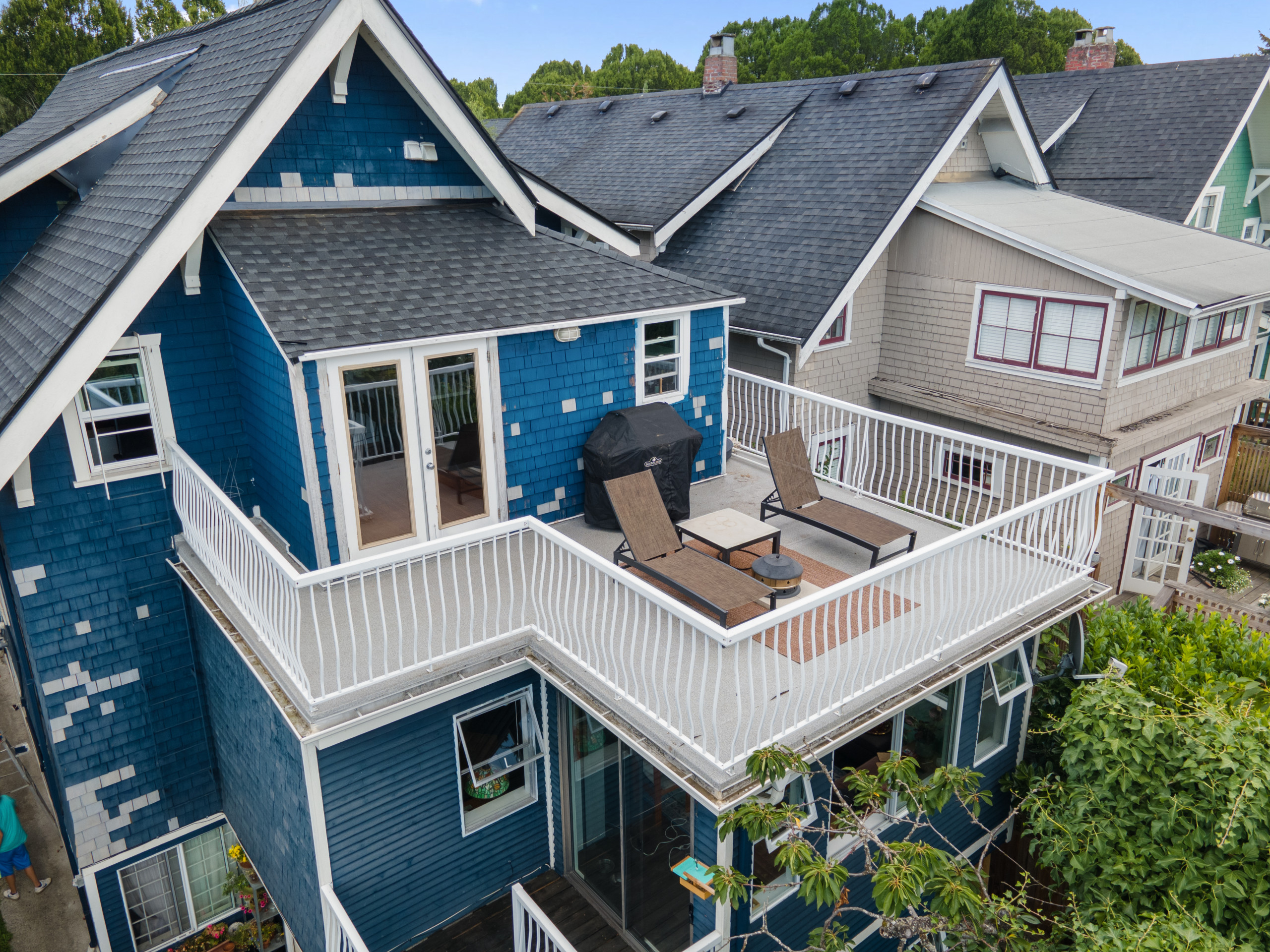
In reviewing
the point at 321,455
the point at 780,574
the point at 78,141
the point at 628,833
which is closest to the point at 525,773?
the point at 628,833

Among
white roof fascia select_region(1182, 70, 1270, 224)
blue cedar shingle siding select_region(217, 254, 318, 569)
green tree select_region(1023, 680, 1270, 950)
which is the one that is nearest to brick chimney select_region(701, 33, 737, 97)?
white roof fascia select_region(1182, 70, 1270, 224)

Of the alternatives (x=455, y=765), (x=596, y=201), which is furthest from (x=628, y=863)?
(x=596, y=201)

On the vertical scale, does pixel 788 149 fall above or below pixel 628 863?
above

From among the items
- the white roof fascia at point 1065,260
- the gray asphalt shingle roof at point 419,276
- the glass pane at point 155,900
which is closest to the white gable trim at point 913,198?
the white roof fascia at point 1065,260

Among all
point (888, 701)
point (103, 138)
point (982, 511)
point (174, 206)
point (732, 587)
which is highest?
point (103, 138)

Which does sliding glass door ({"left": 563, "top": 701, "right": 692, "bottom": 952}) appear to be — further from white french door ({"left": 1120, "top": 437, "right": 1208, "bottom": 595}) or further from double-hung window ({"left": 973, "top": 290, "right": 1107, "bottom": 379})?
white french door ({"left": 1120, "top": 437, "right": 1208, "bottom": 595})

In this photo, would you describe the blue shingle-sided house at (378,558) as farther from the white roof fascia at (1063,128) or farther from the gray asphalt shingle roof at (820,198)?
the white roof fascia at (1063,128)

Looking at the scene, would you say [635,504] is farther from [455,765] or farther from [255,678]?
[255,678]
